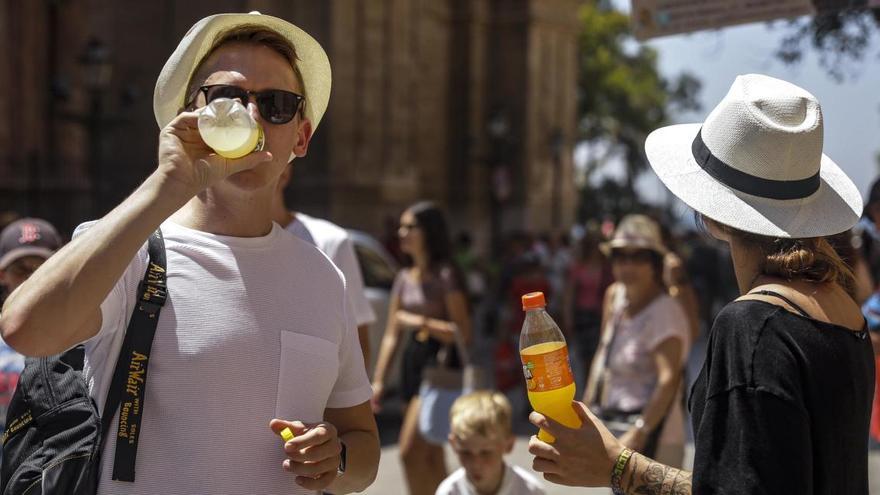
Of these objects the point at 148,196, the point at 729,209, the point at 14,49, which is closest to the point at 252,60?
the point at 148,196

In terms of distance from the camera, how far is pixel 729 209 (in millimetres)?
2400

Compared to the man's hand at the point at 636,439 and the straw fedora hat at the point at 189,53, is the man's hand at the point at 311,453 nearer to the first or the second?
the straw fedora hat at the point at 189,53

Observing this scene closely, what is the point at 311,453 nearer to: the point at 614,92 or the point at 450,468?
the point at 450,468

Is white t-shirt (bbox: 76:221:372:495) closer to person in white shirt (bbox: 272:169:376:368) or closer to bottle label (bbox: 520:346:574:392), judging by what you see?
bottle label (bbox: 520:346:574:392)

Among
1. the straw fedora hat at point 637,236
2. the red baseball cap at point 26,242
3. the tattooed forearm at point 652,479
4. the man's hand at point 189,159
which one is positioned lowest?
the straw fedora hat at point 637,236

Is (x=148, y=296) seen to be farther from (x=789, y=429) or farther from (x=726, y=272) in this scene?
(x=726, y=272)

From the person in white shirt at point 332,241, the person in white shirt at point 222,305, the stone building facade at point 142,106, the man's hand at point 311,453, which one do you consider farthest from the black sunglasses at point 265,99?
the stone building facade at point 142,106

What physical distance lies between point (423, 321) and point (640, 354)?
161cm

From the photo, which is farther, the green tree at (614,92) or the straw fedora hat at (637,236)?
the green tree at (614,92)

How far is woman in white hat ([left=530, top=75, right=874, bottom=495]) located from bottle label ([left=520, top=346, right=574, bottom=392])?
3.3 inches

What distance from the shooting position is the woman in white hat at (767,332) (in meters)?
2.13

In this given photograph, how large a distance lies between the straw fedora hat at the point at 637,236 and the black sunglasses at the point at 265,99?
3496 mm

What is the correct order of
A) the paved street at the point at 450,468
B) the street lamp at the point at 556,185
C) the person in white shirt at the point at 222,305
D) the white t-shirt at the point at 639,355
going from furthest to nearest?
the street lamp at the point at 556,185 < the paved street at the point at 450,468 < the white t-shirt at the point at 639,355 < the person in white shirt at the point at 222,305

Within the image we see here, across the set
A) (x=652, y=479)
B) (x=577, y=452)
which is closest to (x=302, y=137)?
(x=577, y=452)
